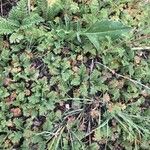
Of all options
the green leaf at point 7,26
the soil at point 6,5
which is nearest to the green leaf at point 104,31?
the green leaf at point 7,26

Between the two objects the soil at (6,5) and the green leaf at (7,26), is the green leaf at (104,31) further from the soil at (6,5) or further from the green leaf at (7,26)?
the soil at (6,5)

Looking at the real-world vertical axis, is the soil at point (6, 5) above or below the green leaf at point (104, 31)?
above

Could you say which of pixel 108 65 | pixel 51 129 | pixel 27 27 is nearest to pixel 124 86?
pixel 108 65

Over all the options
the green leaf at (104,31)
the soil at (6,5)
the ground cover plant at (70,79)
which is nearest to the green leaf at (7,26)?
the ground cover plant at (70,79)

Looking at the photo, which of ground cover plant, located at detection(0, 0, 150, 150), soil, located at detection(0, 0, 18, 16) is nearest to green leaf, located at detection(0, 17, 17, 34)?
ground cover plant, located at detection(0, 0, 150, 150)

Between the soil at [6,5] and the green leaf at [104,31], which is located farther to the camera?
the soil at [6,5]

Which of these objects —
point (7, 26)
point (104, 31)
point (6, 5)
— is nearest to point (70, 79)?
point (104, 31)

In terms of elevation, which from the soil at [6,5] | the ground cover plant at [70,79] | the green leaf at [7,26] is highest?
the soil at [6,5]

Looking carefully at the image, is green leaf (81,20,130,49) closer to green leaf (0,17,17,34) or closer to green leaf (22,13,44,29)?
green leaf (22,13,44,29)

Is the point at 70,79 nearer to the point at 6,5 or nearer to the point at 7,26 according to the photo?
the point at 7,26
